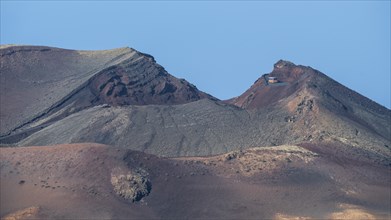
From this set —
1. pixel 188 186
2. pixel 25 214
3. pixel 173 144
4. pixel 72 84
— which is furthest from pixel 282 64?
pixel 25 214

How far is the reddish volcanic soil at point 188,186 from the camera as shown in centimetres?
Answer: 6391

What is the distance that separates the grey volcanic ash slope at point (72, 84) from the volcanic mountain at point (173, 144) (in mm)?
176

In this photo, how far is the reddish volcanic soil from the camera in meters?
63.9

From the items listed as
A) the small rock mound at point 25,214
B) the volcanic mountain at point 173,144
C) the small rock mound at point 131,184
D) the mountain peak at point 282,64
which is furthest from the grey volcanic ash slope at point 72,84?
the small rock mound at point 25,214

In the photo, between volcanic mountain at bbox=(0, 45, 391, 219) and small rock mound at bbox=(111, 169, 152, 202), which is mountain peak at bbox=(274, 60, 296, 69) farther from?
small rock mound at bbox=(111, 169, 152, 202)

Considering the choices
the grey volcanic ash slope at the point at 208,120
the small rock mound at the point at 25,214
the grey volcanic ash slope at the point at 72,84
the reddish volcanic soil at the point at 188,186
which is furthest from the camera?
the grey volcanic ash slope at the point at 72,84

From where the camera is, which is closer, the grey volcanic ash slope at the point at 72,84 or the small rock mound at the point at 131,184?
the small rock mound at the point at 131,184

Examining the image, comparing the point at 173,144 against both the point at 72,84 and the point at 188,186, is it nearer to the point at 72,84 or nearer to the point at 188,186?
the point at 188,186

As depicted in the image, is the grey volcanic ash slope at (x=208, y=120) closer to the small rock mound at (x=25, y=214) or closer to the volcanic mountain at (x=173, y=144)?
the volcanic mountain at (x=173, y=144)

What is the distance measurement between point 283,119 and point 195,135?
981 centimetres

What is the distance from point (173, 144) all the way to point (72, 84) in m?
25.5

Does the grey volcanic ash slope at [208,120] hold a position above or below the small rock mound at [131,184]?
above

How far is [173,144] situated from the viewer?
80.8 metres

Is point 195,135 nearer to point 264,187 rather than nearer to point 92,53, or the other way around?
point 264,187
